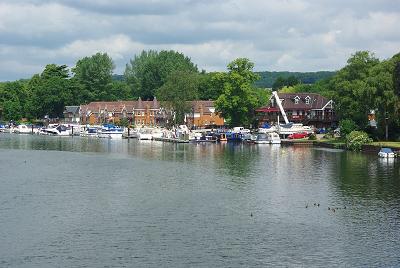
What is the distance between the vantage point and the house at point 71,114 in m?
177

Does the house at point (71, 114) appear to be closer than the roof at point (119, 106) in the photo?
No

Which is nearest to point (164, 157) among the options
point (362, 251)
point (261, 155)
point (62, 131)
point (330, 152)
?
point (261, 155)

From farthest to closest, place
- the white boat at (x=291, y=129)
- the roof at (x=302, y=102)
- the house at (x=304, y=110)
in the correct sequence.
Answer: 1. the roof at (x=302, y=102)
2. the house at (x=304, y=110)
3. the white boat at (x=291, y=129)

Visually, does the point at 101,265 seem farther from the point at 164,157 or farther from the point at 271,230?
the point at 164,157

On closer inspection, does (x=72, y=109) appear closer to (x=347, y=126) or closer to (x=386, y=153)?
(x=347, y=126)

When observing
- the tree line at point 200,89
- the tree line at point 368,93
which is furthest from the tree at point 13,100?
the tree line at point 368,93

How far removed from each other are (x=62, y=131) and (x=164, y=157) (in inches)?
2889

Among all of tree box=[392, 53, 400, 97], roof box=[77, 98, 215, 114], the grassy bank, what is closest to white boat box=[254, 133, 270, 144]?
the grassy bank

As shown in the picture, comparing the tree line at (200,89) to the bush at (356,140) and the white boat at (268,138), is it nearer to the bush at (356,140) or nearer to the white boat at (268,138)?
the bush at (356,140)

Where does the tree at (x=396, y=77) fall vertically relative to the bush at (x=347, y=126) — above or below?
above

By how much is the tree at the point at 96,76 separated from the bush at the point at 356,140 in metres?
108

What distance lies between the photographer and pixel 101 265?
3048cm

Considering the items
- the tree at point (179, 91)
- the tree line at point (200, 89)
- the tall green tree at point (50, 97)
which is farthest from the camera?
the tall green tree at point (50, 97)

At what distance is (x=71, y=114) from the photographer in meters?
Answer: 179
